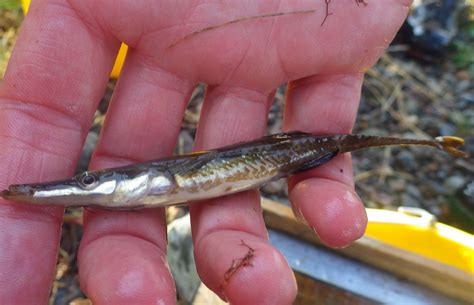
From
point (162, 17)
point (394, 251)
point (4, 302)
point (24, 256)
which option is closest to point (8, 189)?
point (24, 256)

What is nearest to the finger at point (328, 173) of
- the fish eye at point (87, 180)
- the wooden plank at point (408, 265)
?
the wooden plank at point (408, 265)

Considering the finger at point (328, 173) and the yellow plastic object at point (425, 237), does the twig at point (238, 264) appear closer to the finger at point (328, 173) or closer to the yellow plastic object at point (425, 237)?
the finger at point (328, 173)

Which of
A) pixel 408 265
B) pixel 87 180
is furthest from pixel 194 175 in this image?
pixel 408 265

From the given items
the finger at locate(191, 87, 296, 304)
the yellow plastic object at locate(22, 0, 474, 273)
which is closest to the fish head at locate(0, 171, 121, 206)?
the finger at locate(191, 87, 296, 304)

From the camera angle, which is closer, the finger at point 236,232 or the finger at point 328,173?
the finger at point 236,232

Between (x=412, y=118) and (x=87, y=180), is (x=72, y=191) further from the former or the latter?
(x=412, y=118)

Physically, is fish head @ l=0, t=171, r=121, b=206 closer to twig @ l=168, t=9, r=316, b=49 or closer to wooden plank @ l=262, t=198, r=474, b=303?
twig @ l=168, t=9, r=316, b=49

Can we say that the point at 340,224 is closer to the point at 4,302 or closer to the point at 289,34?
the point at 289,34
